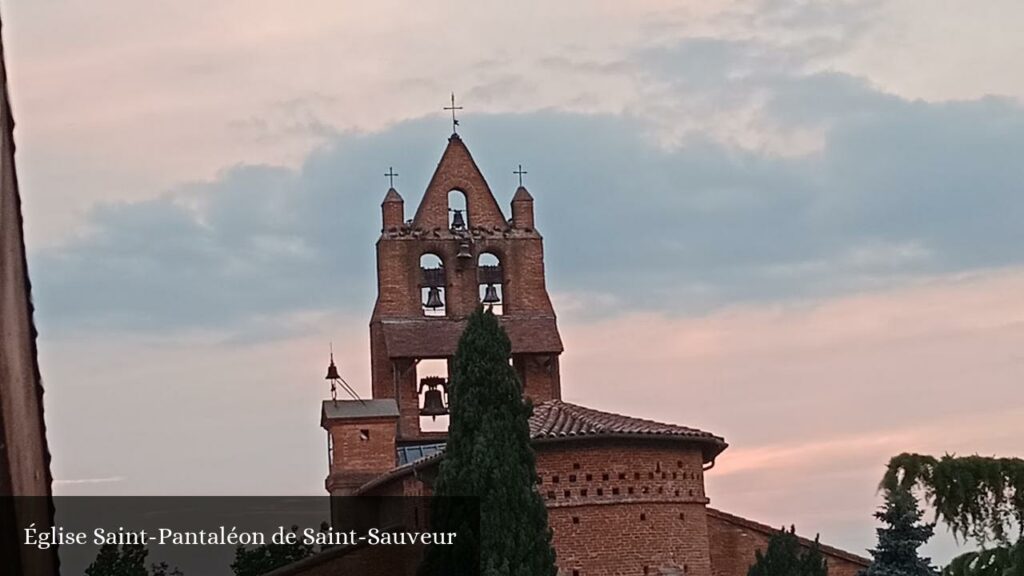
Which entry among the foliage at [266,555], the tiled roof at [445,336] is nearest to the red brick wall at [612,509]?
the tiled roof at [445,336]

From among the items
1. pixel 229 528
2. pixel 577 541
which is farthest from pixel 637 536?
pixel 229 528

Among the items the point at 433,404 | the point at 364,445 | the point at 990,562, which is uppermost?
the point at 433,404

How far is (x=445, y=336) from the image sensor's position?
29.9m

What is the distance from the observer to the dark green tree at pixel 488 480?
59.6ft

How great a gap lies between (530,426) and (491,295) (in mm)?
10124

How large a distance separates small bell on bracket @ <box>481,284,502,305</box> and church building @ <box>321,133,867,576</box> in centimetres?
3

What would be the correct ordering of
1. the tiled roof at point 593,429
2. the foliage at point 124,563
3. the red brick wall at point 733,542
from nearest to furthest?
the tiled roof at point 593,429
the red brick wall at point 733,542
the foliage at point 124,563

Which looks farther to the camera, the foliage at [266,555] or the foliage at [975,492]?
the foliage at [266,555]

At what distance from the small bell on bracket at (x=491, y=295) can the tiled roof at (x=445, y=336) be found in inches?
21.0

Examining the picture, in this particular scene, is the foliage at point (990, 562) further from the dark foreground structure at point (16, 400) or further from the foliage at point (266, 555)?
the foliage at point (266, 555)

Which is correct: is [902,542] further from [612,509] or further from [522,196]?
[522,196]

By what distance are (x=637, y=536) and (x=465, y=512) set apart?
340 cm

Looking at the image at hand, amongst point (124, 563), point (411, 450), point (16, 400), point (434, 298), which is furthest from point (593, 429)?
point (16, 400)

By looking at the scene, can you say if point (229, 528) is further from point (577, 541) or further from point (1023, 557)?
point (1023, 557)
